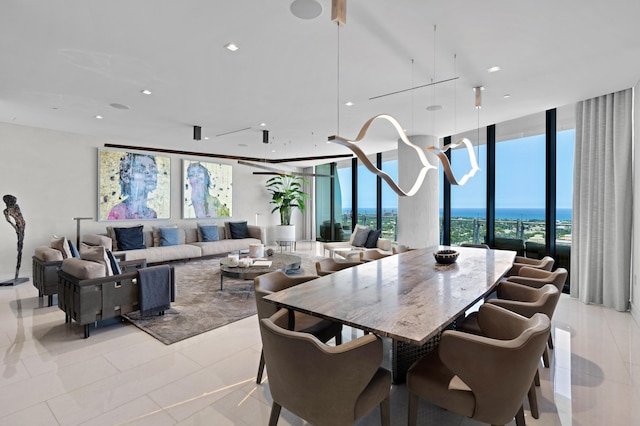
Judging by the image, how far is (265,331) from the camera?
1585 millimetres

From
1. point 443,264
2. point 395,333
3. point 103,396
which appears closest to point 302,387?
point 395,333

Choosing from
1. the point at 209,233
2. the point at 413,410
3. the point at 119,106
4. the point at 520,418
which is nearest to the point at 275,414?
the point at 413,410

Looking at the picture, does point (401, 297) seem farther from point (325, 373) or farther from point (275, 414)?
point (275, 414)

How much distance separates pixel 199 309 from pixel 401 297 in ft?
9.63

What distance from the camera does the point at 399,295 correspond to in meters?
2.13

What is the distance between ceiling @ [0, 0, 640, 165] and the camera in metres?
2.33

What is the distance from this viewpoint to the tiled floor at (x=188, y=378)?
6.71ft

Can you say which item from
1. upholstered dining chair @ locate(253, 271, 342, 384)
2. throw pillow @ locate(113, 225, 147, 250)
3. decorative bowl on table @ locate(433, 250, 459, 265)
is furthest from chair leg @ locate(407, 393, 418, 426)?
throw pillow @ locate(113, 225, 147, 250)

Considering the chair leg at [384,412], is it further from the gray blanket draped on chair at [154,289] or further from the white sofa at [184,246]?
the white sofa at [184,246]

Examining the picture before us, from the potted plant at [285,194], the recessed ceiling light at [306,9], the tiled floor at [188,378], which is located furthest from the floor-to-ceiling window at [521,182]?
the potted plant at [285,194]

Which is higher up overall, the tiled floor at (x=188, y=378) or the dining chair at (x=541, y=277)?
the dining chair at (x=541, y=277)

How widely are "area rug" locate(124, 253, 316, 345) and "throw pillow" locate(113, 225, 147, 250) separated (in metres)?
1.47

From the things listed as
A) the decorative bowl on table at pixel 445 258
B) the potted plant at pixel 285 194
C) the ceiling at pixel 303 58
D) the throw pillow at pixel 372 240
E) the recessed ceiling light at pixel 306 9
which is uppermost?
the ceiling at pixel 303 58

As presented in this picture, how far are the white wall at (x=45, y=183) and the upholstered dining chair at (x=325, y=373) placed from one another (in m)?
6.60
